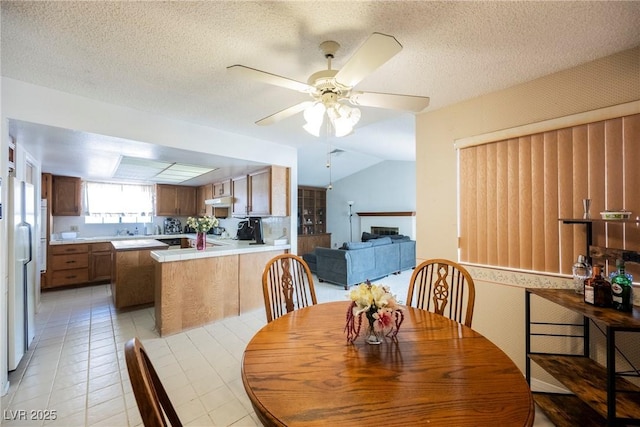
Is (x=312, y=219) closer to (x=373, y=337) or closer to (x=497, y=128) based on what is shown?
(x=497, y=128)

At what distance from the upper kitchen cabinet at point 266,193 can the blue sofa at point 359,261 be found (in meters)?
1.61

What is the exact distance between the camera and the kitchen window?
17.7 feet

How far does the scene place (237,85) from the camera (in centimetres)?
202

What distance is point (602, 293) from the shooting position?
1.46m

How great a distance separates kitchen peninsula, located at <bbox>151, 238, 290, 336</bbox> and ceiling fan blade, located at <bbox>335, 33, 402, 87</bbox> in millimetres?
2631

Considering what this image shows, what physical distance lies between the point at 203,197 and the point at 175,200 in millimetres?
606

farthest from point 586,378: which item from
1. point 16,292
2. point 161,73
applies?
point 16,292

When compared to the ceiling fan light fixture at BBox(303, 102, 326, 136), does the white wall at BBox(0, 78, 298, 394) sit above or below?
above

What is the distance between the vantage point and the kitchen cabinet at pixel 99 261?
4746 millimetres

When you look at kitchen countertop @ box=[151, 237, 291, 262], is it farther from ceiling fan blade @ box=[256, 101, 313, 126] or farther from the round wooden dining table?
the round wooden dining table

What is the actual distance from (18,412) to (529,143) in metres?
4.00

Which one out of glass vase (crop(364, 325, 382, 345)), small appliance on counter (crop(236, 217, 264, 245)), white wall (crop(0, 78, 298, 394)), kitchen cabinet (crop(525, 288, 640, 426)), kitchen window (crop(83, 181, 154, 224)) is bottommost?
kitchen cabinet (crop(525, 288, 640, 426))

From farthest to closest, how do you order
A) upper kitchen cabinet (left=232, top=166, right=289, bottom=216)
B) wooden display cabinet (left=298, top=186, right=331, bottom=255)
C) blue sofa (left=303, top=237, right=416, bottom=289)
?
wooden display cabinet (left=298, top=186, right=331, bottom=255) < blue sofa (left=303, top=237, right=416, bottom=289) < upper kitchen cabinet (left=232, top=166, right=289, bottom=216)

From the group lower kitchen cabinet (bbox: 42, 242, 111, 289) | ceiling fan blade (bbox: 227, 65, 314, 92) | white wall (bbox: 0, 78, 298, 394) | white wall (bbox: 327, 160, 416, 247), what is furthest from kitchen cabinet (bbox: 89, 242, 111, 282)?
white wall (bbox: 327, 160, 416, 247)
